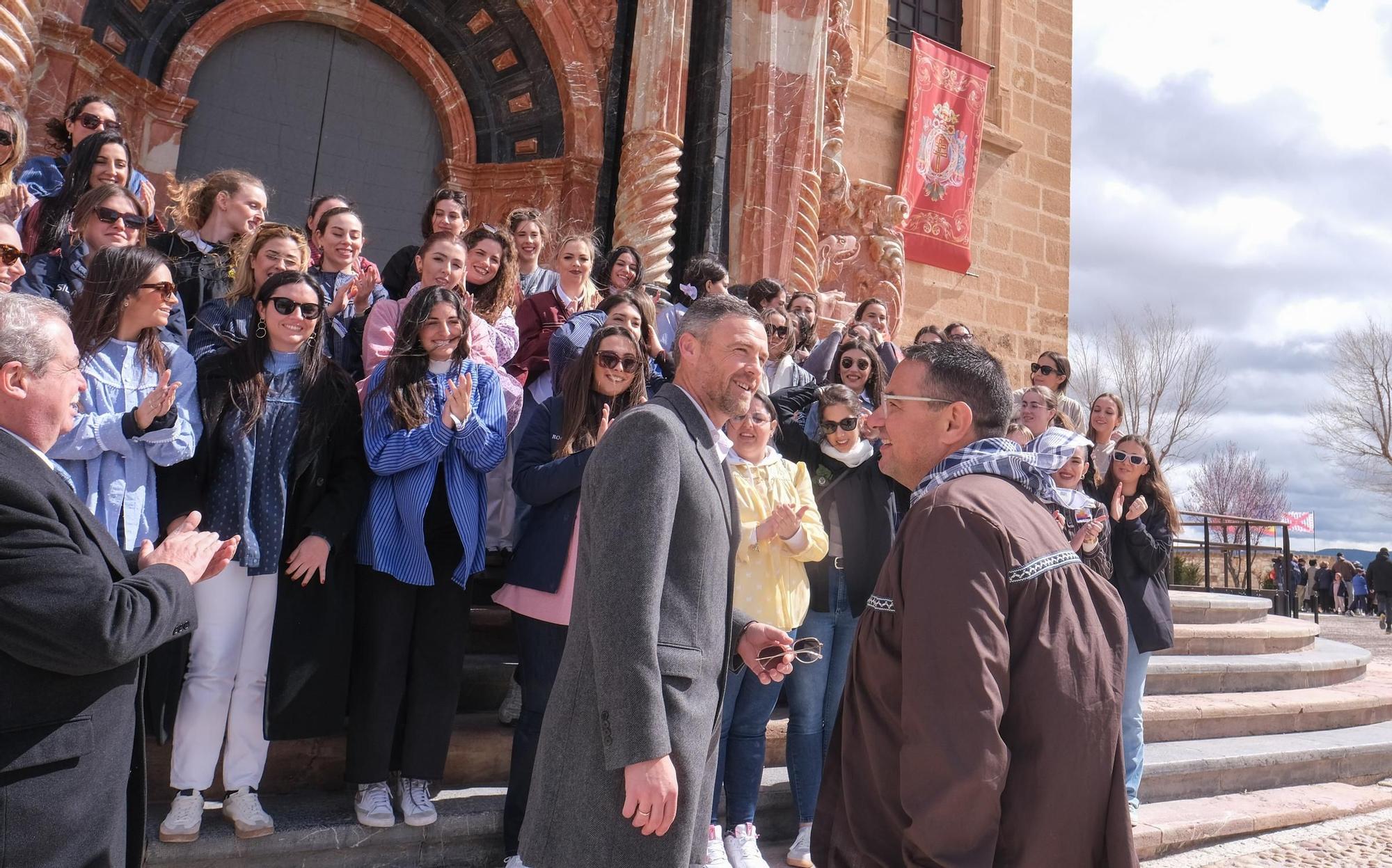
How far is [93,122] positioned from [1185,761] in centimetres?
651

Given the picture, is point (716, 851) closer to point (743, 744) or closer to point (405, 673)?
point (743, 744)

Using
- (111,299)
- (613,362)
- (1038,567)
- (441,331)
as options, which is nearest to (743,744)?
(613,362)

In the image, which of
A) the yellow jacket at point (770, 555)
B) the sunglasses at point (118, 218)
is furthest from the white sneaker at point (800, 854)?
the sunglasses at point (118, 218)

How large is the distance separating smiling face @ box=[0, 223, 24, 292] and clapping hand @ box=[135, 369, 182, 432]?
0.80 m

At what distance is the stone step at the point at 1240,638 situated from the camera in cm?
694

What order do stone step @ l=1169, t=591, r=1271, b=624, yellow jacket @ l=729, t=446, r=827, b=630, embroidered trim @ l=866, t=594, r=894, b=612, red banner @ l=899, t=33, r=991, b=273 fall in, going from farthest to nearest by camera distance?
red banner @ l=899, t=33, r=991, b=273
stone step @ l=1169, t=591, r=1271, b=624
yellow jacket @ l=729, t=446, r=827, b=630
embroidered trim @ l=866, t=594, r=894, b=612

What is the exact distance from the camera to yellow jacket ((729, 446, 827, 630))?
3.73 metres

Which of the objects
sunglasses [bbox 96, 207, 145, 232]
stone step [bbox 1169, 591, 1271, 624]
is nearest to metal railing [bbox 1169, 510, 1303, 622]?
stone step [bbox 1169, 591, 1271, 624]

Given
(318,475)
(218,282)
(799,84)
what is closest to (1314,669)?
(799,84)

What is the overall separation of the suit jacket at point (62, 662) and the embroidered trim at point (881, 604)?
5.04 feet

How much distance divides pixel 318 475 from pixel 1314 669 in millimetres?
7226

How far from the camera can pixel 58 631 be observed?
190cm

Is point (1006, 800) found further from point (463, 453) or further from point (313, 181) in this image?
point (313, 181)

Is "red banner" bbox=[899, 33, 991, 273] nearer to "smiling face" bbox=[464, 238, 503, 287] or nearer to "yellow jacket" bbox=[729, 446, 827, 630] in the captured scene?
"smiling face" bbox=[464, 238, 503, 287]
